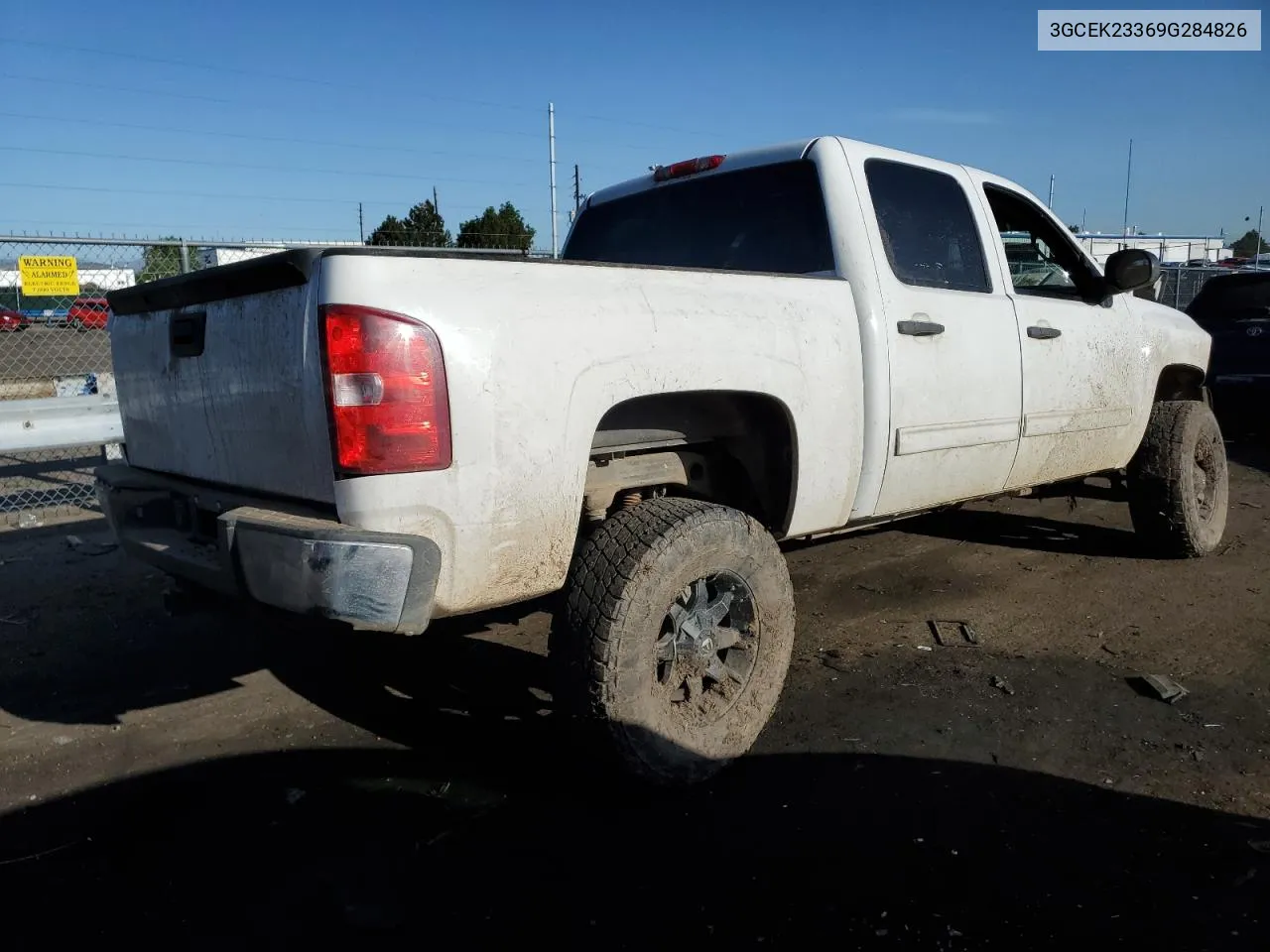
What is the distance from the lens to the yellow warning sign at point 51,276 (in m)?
6.63

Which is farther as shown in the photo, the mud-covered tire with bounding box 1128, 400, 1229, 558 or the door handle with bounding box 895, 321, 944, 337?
the mud-covered tire with bounding box 1128, 400, 1229, 558

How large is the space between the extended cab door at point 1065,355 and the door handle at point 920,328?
67 centimetres

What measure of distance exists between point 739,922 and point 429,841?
2.98ft

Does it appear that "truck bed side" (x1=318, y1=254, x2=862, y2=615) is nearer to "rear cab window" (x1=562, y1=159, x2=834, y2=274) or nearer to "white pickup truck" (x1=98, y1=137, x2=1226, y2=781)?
"white pickup truck" (x1=98, y1=137, x2=1226, y2=781)

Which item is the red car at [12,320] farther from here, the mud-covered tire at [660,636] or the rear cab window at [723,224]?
the mud-covered tire at [660,636]

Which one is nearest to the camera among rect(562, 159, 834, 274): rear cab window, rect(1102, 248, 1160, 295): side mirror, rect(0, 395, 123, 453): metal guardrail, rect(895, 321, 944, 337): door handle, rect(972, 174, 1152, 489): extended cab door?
rect(895, 321, 944, 337): door handle

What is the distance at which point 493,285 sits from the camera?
251 centimetres

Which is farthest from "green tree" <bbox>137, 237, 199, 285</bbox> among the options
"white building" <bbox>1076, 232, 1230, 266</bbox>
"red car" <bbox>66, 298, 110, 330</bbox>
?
"white building" <bbox>1076, 232, 1230, 266</bbox>

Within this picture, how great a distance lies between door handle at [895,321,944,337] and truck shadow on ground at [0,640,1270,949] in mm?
1526

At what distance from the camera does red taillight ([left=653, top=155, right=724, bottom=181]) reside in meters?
4.14

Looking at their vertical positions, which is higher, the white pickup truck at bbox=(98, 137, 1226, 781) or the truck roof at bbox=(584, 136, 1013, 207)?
the truck roof at bbox=(584, 136, 1013, 207)

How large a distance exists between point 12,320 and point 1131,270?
1065 centimetres

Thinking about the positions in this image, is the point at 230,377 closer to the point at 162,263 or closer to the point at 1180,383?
the point at 1180,383

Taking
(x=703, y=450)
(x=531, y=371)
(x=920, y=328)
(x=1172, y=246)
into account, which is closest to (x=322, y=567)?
(x=531, y=371)
